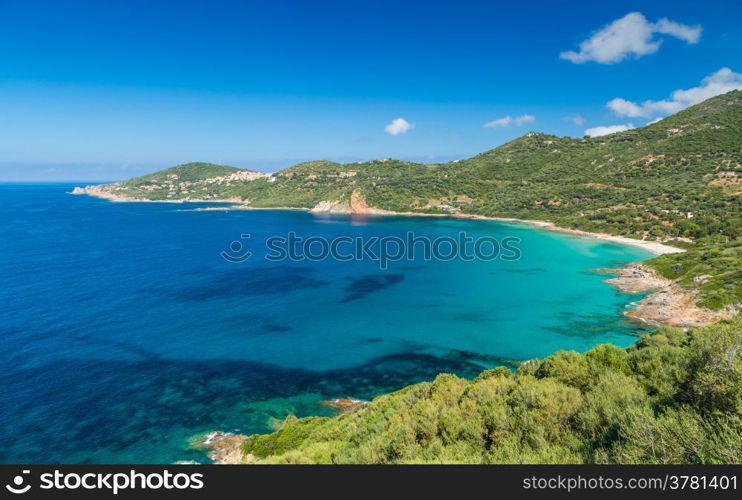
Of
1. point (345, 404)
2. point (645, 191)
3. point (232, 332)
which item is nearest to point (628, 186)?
point (645, 191)

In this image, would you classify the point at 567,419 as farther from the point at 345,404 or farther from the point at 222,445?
the point at 222,445

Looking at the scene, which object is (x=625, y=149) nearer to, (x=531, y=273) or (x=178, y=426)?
(x=531, y=273)

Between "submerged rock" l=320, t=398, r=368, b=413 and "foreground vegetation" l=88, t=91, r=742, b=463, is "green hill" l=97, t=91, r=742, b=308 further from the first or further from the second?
"submerged rock" l=320, t=398, r=368, b=413

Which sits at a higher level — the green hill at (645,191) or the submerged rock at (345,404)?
the green hill at (645,191)

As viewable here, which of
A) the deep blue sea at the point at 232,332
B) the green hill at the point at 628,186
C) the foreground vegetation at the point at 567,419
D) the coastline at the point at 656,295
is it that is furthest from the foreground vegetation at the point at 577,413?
the green hill at the point at 628,186

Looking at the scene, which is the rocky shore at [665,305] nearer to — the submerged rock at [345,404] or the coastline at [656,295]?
the coastline at [656,295]
